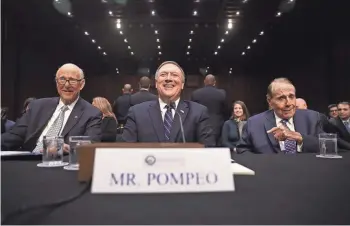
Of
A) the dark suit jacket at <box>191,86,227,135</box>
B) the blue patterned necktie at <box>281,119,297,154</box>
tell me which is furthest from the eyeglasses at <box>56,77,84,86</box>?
the dark suit jacket at <box>191,86,227,135</box>

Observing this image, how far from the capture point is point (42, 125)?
1982mm

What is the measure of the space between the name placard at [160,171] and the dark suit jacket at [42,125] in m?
1.26

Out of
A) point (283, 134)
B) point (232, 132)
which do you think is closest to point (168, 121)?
point (283, 134)

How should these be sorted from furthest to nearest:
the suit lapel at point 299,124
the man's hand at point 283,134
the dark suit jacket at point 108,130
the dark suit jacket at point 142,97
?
the dark suit jacket at point 142,97
the dark suit jacket at point 108,130
the suit lapel at point 299,124
the man's hand at point 283,134

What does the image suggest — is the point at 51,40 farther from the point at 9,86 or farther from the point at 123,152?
the point at 123,152

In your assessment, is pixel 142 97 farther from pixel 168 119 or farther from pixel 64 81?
pixel 168 119

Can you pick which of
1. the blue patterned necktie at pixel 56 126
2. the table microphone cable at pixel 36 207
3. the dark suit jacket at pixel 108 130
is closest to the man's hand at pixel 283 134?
the table microphone cable at pixel 36 207

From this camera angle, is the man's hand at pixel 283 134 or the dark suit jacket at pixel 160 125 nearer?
the man's hand at pixel 283 134

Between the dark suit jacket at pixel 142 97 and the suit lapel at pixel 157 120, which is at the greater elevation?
the dark suit jacket at pixel 142 97

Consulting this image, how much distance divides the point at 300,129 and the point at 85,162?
1.35 meters

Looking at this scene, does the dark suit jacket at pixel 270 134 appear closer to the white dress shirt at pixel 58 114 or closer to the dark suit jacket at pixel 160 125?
the dark suit jacket at pixel 160 125

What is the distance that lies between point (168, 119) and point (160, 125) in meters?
0.07

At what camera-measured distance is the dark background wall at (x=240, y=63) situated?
738cm

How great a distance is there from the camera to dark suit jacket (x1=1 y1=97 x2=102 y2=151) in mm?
1952
